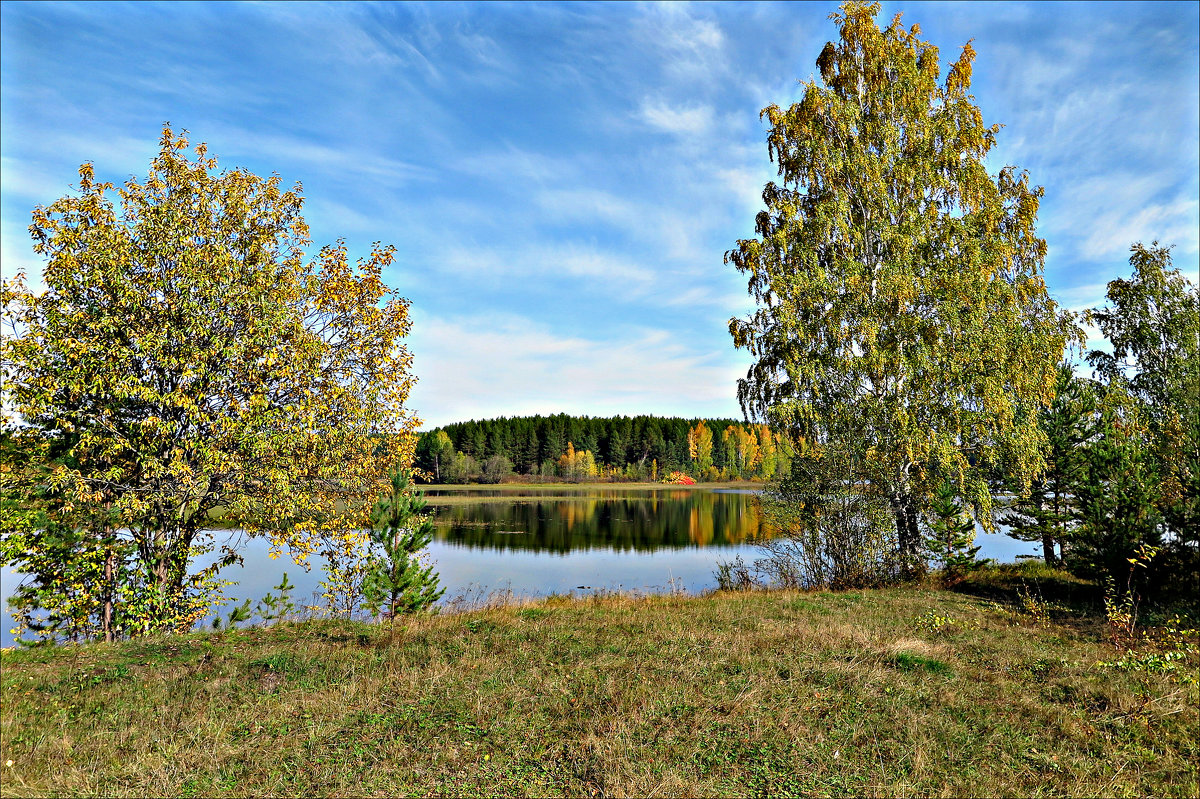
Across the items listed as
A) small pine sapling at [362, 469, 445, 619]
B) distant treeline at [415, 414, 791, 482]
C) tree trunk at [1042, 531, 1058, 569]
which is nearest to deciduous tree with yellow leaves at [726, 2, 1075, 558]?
tree trunk at [1042, 531, 1058, 569]

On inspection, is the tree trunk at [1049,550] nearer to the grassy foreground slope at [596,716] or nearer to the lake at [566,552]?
the lake at [566,552]

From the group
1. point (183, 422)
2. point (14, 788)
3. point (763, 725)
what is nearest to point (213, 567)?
point (183, 422)

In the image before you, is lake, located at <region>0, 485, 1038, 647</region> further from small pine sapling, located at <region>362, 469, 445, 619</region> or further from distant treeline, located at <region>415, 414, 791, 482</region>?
distant treeline, located at <region>415, 414, 791, 482</region>

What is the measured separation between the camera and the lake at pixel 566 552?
845 inches

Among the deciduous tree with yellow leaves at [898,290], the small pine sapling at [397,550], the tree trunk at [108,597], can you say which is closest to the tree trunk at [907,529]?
the deciduous tree with yellow leaves at [898,290]

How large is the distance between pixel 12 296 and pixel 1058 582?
23563mm

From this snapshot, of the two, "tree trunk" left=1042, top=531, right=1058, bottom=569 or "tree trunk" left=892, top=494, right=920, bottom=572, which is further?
"tree trunk" left=1042, top=531, right=1058, bottom=569

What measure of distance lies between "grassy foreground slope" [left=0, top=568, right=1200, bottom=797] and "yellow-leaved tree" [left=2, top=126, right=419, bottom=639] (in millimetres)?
2205

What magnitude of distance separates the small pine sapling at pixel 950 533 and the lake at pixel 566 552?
558cm

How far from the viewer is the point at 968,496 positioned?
16031 millimetres

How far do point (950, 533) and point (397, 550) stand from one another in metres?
14.5

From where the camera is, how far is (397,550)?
39.9 ft

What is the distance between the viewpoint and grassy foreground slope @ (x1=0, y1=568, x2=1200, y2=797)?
5.27 meters

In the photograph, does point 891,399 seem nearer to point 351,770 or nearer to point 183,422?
point 351,770
